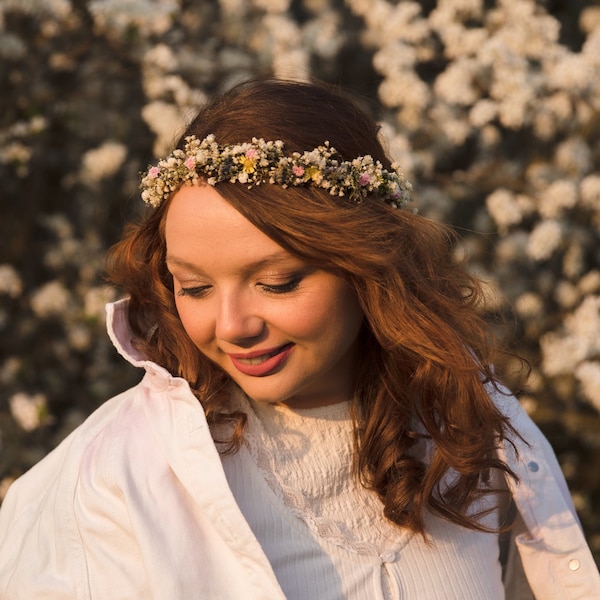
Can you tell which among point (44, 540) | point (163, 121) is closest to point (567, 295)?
point (163, 121)

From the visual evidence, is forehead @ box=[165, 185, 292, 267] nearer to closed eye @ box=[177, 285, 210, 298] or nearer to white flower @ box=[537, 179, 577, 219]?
closed eye @ box=[177, 285, 210, 298]

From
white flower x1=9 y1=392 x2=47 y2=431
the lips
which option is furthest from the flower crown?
white flower x1=9 y1=392 x2=47 y2=431

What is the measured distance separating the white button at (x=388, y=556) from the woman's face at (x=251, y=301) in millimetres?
339

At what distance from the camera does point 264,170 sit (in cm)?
146

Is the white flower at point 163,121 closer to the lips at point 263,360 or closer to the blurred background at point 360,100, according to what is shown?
the blurred background at point 360,100

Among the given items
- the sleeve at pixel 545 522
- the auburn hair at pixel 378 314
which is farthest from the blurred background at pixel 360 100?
the auburn hair at pixel 378 314

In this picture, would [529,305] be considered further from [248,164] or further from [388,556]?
[248,164]

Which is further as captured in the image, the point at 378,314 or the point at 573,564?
the point at 573,564

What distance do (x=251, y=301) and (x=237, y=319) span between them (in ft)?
0.13

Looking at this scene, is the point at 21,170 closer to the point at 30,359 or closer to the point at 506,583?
the point at 30,359

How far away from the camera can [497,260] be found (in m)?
3.53

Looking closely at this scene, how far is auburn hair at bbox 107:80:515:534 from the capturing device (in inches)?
59.1

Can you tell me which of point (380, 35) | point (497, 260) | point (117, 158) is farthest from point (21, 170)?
point (497, 260)

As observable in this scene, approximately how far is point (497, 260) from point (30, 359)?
→ 1.83 m
